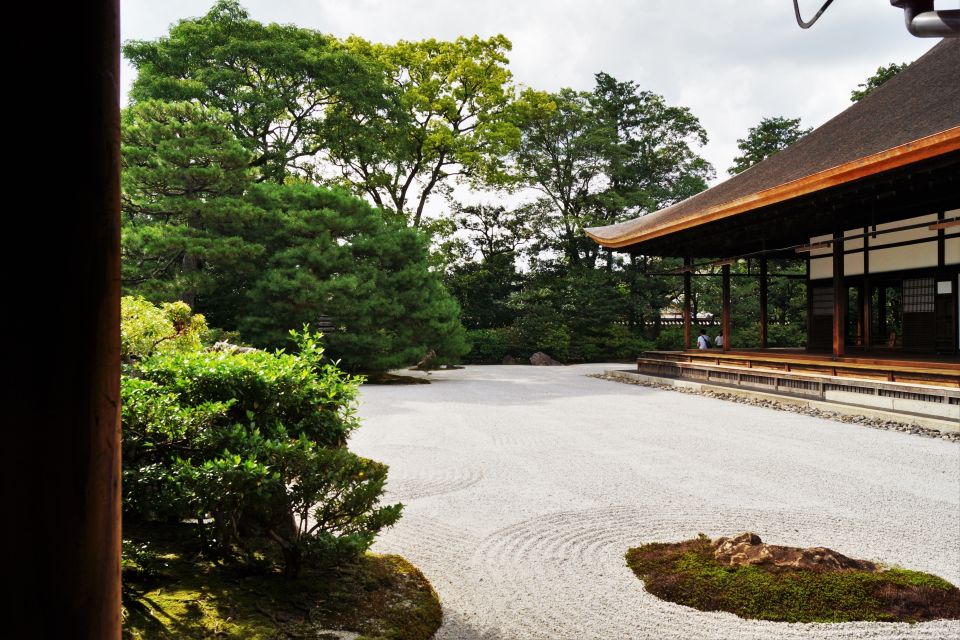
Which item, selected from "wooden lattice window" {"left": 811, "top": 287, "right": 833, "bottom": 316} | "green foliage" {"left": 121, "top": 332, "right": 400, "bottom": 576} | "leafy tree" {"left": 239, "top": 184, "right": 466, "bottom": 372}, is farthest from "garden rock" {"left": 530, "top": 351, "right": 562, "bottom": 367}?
"green foliage" {"left": 121, "top": 332, "right": 400, "bottom": 576}

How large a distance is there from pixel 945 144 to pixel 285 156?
14544 millimetres

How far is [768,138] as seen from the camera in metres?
23.1

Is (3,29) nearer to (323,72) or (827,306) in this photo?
(827,306)

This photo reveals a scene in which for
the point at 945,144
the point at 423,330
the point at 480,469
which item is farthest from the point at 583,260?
the point at 480,469

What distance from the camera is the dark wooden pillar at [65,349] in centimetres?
79

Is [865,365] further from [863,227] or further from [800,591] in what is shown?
[800,591]

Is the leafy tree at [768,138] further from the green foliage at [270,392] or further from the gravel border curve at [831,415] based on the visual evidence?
the green foliage at [270,392]

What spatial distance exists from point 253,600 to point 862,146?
9318 mm

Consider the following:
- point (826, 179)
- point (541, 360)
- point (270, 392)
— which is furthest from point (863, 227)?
point (270, 392)

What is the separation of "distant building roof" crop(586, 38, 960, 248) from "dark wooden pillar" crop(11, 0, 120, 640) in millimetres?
7867

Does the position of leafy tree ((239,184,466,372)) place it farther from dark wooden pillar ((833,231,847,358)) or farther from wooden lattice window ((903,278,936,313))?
wooden lattice window ((903,278,936,313))

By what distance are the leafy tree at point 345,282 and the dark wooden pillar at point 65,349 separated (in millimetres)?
12293

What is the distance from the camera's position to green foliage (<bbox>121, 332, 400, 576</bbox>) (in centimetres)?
248

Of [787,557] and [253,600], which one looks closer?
[253,600]
